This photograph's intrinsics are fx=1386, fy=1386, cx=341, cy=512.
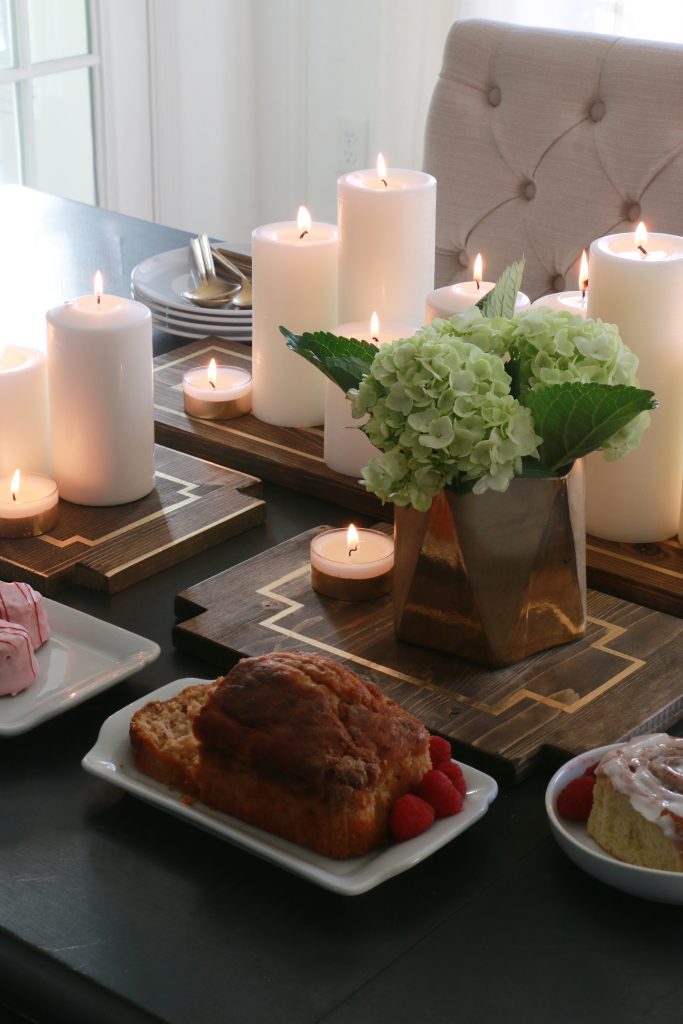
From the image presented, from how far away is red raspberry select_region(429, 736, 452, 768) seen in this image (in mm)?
794

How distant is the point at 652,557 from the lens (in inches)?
42.7

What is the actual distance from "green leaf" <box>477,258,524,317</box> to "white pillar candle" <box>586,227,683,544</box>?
88 mm

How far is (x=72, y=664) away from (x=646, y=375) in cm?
47

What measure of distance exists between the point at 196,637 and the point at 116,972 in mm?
317

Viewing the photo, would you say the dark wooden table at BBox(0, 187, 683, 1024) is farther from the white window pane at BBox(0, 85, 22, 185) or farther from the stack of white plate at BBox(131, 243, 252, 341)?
the white window pane at BBox(0, 85, 22, 185)

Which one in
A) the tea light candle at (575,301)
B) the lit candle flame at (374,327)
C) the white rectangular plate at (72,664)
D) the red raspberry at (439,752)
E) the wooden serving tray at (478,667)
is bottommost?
the wooden serving tray at (478,667)

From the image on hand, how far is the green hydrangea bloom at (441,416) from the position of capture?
83 cm

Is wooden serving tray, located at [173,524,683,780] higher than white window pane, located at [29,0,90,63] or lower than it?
lower

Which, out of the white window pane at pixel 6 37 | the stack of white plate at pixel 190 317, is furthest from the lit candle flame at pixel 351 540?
the white window pane at pixel 6 37

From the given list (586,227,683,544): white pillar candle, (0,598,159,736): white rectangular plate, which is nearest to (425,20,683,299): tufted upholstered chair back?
(586,227,683,544): white pillar candle

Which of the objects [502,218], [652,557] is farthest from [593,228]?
[652,557]

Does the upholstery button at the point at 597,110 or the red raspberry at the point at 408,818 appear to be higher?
the upholstery button at the point at 597,110

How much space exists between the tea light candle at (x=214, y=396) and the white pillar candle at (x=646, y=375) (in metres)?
0.38

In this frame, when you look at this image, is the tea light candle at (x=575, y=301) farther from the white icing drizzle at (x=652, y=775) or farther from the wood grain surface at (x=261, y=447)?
the white icing drizzle at (x=652, y=775)
